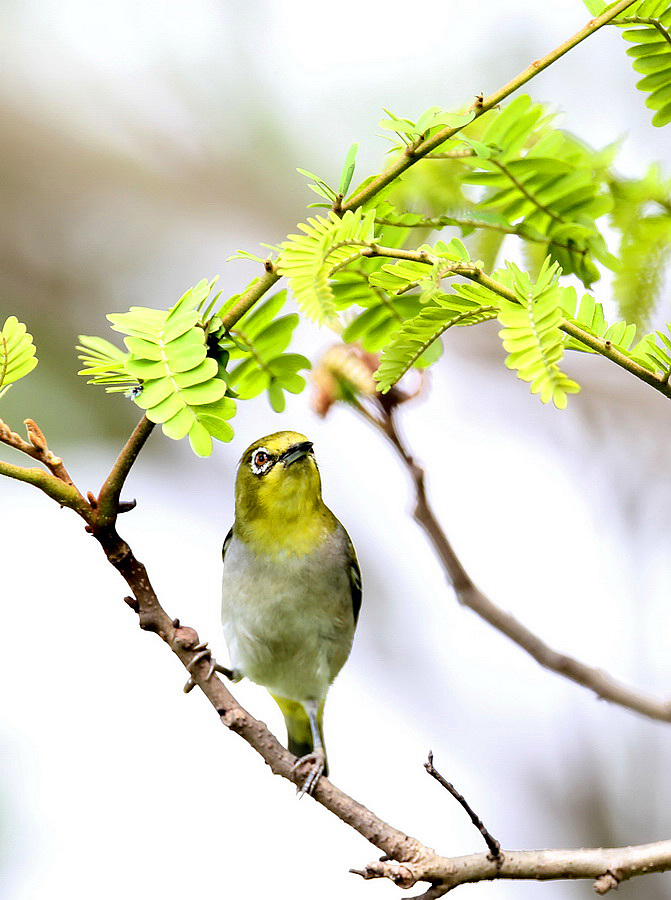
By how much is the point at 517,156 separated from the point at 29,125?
11.1 ft

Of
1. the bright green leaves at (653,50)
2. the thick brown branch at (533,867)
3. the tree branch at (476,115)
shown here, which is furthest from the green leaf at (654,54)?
the thick brown branch at (533,867)

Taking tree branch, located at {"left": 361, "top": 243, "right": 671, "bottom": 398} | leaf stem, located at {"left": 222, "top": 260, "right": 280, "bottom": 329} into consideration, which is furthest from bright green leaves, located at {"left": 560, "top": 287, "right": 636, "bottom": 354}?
leaf stem, located at {"left": 222, "top": 260, "right": 280, "bottom": 329}

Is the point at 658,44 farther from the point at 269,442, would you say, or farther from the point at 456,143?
the point at 269,442

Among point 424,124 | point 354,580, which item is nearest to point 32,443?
point 424,124

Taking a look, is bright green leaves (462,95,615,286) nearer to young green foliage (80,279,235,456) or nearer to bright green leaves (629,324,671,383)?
bright green leaves (629,324,671,383)

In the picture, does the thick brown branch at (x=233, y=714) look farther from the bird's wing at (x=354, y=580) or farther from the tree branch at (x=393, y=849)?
the bird's wing at (x=354, y=580)

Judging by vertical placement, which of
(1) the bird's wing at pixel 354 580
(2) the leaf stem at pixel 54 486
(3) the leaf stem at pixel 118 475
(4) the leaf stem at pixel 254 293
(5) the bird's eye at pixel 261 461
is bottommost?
(2) the leaf stem at pixel 54 486

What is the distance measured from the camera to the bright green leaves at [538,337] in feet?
3.68

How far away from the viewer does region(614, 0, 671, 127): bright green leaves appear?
4.35 ft

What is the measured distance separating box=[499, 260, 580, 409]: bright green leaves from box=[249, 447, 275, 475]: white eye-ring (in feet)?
4.90

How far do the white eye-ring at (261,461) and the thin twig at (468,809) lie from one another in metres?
1.22

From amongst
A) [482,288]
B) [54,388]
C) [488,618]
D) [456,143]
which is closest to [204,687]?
[488,618]

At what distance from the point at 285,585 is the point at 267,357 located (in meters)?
1.21

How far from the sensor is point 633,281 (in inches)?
70.4
